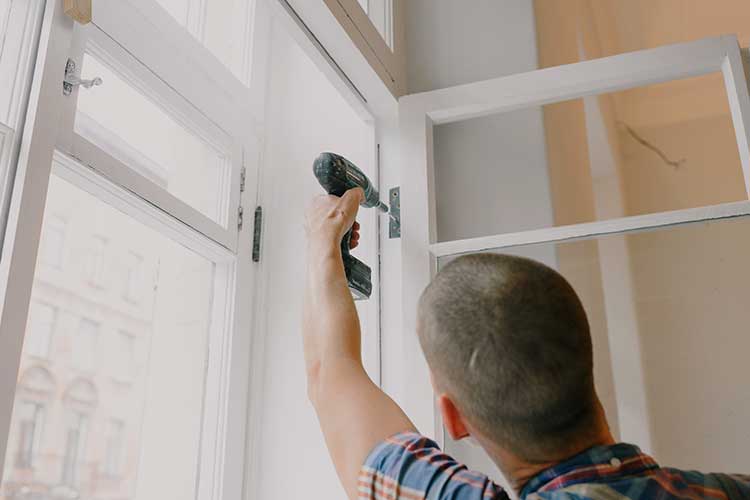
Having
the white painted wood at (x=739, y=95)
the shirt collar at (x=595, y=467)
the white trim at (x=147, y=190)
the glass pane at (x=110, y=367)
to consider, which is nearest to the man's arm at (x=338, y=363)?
the shirt collar at (x=595, y=467)

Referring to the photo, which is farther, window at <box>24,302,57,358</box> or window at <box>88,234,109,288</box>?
window at <box>88,234,109,288</box>

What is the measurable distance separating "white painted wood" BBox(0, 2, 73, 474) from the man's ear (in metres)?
0.64

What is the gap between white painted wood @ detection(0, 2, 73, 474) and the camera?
1.07m

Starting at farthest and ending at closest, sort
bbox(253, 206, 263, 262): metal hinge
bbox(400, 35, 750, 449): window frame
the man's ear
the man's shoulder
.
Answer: bbox(253, 206, 263, 262): metal hinge < bbox(400, 35, 750, 449): window frame < the man's ear < the man's shoulder

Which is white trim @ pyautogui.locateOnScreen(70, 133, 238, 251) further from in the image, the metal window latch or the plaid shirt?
Answer: the plaid shirt

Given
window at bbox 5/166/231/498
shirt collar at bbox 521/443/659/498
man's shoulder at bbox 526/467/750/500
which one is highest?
window at bbox 5/166/231/498

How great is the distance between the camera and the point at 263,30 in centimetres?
219

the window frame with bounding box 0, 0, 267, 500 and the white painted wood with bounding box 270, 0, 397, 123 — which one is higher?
the white painted wood with bounding box 270, 0, 397, 123

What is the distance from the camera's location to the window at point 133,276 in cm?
157

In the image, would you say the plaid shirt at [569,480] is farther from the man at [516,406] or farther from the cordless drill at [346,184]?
the cordless drill at [346,184]

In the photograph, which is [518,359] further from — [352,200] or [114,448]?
[114,448]

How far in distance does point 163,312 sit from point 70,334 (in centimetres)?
31

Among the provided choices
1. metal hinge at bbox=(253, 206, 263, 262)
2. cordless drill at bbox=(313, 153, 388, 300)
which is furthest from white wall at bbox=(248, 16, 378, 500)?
cordless drill at bbox=(313, 153, 388, 300)

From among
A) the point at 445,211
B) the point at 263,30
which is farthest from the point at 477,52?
the point at 263,30
